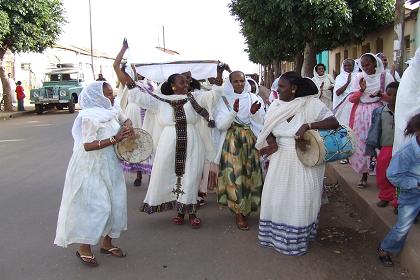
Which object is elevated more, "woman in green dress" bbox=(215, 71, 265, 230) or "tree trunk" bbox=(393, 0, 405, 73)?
"tree trunk" bbox=(393, 0, 405, 73)

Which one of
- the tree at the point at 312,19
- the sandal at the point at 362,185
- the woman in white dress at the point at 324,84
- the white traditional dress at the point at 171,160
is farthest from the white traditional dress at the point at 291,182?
the tree at the point at 312,19

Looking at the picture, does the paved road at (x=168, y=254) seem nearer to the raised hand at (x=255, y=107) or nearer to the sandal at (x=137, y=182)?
the sandal at (x=137, y=182)

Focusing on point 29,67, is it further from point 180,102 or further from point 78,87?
point 180,102

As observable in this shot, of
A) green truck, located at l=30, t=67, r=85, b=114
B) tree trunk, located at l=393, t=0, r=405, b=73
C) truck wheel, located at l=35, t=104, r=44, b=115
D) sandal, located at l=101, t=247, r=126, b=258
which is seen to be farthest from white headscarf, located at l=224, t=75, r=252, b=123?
truck wheel, located at l=35, t=104, r=44, b=115

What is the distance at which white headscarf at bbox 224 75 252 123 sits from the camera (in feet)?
17.1

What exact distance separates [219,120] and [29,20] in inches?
723

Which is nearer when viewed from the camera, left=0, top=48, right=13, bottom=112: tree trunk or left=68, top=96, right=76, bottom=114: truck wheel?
left=0, top=48, right=13, bottom=112: tree trunk

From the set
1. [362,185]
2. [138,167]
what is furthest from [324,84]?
[138,167]

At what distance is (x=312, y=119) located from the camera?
14.0ft

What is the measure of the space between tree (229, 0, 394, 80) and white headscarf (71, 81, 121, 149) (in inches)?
420

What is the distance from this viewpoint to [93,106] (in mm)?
4141

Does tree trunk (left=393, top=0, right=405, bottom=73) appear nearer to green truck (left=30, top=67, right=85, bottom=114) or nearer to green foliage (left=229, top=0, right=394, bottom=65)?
green foliage (left=229, top=0, right=394, bottom=65)

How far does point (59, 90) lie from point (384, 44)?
15157 mm

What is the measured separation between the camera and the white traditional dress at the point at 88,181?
4074mm
